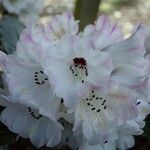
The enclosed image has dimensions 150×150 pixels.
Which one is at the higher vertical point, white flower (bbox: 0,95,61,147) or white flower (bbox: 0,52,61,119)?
white flower (bbox: 0,52,61,119)

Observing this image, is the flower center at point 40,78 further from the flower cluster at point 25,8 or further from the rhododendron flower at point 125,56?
the flower cluster at point 25,8

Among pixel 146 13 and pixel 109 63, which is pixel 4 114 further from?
pixel 146 13

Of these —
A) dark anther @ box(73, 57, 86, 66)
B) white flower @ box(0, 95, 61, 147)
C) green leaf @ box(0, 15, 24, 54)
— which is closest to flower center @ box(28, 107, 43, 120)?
white flower @ box(0, 95, 61, 147)

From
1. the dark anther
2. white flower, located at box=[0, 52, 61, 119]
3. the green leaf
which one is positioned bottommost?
white flower, located at box=[0, 52, 61, 119]

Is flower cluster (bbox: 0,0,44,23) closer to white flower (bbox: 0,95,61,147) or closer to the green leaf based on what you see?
the green leaf

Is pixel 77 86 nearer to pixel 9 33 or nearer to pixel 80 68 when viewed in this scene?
pixel 80 68

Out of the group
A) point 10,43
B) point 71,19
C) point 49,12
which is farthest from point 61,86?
point 49,12

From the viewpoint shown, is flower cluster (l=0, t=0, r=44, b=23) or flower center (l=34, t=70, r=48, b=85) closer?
flower center (l=34, t=70, r=48, b=85)

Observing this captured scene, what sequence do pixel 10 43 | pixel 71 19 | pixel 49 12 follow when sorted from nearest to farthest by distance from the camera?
1. pixel 71 19
2. pixel 10 43
3. pixel 49 12
